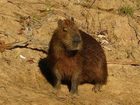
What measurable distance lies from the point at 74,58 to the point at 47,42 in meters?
1.38

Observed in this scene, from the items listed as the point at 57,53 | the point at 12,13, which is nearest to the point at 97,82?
the point at 57,53

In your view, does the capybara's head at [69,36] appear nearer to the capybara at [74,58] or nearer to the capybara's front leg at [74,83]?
the capybara at [74,58]

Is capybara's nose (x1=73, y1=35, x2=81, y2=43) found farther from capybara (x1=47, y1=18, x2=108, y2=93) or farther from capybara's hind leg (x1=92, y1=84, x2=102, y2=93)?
capybara's hind leg (x1=92, y1=84, x2=102, y2=93)

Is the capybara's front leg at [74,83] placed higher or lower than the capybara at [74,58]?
lower

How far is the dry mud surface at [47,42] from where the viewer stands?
7816 millimetres

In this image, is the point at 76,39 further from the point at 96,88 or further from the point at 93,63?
the point at 96,88

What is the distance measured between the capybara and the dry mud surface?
202 millimetres

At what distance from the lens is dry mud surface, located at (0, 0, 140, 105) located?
7816 mm

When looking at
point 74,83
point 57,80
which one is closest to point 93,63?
point 74,83

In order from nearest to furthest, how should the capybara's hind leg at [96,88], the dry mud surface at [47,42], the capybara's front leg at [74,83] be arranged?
the dry mud surface at [47,42], the capybara's front leg at [74,83], the capybara's hind leg at [96,88]

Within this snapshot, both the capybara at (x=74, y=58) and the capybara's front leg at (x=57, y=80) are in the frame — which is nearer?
the capybara at (x=74, y=58)

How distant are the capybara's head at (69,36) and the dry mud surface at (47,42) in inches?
29.7

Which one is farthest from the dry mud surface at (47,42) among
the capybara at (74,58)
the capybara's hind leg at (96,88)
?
the capybara at (74,58)

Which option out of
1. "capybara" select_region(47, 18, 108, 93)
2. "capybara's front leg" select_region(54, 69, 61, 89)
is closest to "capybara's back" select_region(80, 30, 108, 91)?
"capybara" select_region(47, 18, 108, 93)
